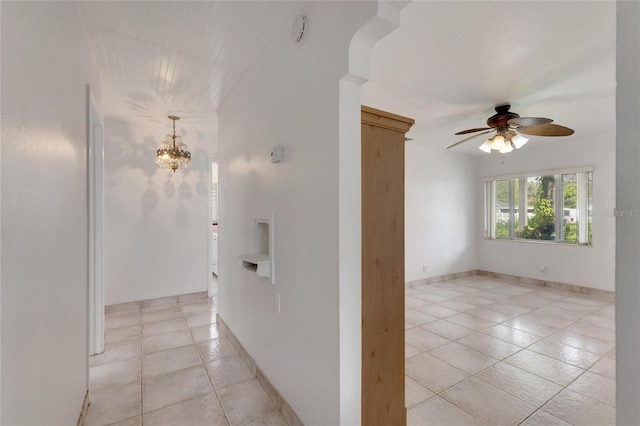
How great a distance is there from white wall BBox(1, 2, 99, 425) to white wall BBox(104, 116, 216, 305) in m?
2.37

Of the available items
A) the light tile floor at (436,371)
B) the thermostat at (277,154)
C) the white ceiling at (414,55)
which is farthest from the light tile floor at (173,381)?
the white ceiling at (414,55)

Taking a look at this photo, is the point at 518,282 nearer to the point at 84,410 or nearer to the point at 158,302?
the point at 158,302

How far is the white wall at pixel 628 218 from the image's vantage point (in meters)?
0.52

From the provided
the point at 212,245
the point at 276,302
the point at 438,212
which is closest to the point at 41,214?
the point at 276,302

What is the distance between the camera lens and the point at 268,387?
86.2 inches

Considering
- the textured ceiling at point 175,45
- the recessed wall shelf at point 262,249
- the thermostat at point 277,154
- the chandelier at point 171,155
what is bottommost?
the recessed wall shelf at point 262,249

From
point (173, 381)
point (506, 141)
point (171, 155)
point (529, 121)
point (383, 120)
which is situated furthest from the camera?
point (171, 155)

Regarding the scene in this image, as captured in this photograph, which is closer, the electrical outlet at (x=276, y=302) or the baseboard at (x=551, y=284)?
the electrical outlet at (x=276, y=302)

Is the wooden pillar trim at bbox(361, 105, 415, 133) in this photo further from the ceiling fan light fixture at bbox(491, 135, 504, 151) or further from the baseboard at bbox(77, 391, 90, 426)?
the baseboard at bbox(77, 391, 90, 426)

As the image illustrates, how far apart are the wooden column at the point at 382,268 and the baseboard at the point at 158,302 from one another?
375cm

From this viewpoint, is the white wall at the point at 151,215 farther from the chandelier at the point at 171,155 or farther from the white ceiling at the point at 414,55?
the white ceiling at the point at 414,55

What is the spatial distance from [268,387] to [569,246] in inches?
225

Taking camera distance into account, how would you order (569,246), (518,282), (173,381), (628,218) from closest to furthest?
1. (628,218)
2. (173,381)
3. (569,246)
4. (518,282)

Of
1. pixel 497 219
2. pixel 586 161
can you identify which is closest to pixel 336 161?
pixel 586 161
